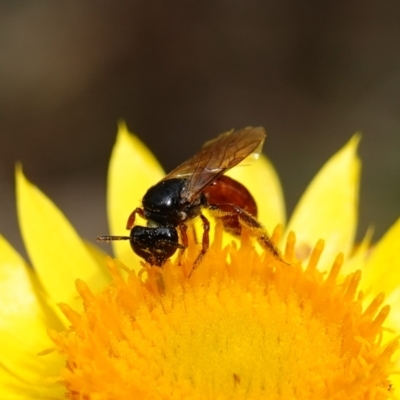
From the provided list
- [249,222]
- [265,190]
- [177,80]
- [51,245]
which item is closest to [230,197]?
[249,222]

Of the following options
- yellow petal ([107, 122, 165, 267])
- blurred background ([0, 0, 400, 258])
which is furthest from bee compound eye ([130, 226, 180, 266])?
blurred background ([0, 0, 400, 258])

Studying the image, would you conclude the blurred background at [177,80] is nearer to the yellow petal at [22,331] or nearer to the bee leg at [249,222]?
the yellow petal at [22,331]

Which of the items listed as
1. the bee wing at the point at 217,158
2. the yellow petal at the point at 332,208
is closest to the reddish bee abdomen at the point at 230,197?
the bee wing at the point at 217,158

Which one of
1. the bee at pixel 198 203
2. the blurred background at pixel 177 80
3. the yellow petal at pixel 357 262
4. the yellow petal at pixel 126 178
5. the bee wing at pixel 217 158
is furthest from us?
the blurred background at pixel 177 80

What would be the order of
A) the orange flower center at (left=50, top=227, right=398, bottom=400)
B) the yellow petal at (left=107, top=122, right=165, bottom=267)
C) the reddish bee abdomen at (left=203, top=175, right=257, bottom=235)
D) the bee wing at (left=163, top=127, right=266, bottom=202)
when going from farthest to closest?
the yellow petal at (left=107, top=122, right=165, bottom=267) < the reddish bee abdomen at (left=203, top=175, right=257, bottom=235) < the bee wing at (left=163, top=127, right=266, bottom=202) < the orange flower center at (left=50, top=227, right=398, bottom=400)

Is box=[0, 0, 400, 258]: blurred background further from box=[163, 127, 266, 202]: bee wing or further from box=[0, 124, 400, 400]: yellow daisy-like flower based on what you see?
box=[163, 127, 266, 202]: bee wing

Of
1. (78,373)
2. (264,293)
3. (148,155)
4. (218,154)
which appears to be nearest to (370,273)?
(264,293)

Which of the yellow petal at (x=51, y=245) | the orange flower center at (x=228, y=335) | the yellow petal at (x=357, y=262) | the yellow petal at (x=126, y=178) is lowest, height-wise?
the orange flower center at (x=228, y=335)

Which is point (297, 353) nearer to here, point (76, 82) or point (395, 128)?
point (395, 128)
